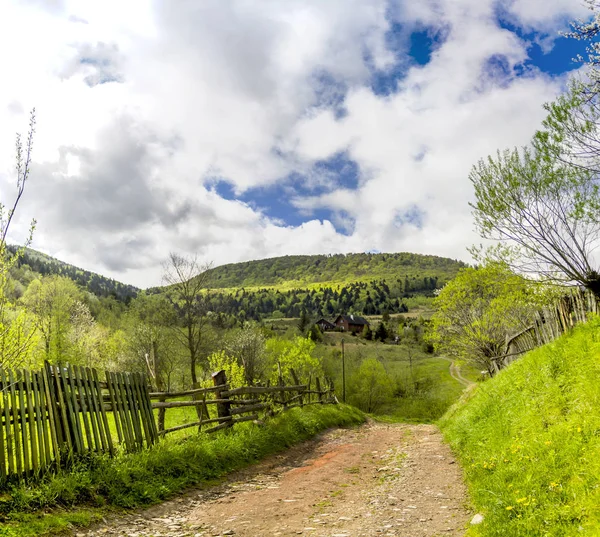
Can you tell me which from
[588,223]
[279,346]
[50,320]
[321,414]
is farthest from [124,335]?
[588,223]

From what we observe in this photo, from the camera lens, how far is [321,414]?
17484 millimetres

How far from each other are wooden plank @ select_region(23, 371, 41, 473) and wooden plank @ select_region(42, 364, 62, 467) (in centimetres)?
23

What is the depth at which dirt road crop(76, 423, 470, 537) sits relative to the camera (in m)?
5.34

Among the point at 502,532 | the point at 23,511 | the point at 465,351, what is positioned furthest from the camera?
the point at 465,351

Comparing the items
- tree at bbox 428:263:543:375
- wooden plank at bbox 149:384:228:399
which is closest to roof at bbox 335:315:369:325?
tree at bbox 428:263:543:375

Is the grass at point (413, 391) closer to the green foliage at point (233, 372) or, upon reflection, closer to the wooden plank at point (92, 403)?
the green foliage at point (233, 372)

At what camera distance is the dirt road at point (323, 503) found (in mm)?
5336

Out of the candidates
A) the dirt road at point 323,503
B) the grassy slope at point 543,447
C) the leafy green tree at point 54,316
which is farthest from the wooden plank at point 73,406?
the leafy green tree at point 54,316

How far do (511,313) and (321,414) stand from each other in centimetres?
1115

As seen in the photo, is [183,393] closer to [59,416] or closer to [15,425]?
[59,416]

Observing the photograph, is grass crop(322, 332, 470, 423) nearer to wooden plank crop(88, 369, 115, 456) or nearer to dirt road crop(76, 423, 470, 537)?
dirt road crop(76, 423, 470, 537)

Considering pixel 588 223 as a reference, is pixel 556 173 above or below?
above

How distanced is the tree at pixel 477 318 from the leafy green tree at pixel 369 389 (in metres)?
30.4

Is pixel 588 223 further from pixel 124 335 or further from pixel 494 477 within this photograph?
pixel 124 335
